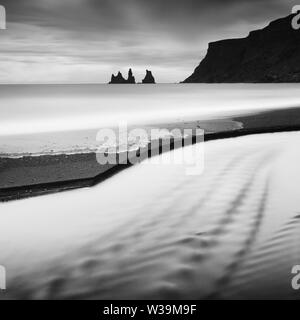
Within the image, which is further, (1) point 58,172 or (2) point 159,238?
(1) point 58,172

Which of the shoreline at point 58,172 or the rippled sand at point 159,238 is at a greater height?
the shoreline at point 58,172

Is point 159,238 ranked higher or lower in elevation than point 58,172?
lower

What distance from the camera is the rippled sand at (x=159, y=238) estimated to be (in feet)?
13.9

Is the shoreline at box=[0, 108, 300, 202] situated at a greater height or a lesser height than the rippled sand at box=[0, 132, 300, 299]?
greater

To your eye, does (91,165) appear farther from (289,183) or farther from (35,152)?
(289,183)

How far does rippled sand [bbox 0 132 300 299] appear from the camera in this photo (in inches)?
167

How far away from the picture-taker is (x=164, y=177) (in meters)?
9.30

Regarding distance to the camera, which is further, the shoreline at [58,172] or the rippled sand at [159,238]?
the shoreline at [58,172]

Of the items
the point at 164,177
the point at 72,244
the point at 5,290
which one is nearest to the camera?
the point at 5,290

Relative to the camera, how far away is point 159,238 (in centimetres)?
550

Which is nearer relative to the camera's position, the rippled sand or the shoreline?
the rippled sand
